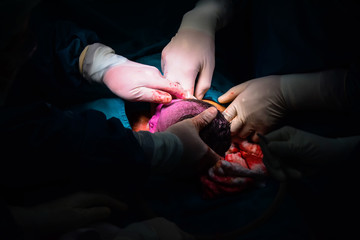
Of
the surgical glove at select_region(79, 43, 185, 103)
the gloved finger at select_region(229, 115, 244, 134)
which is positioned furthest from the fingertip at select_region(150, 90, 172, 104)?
the gloved finger at select_region(229, 115, 244, 134)

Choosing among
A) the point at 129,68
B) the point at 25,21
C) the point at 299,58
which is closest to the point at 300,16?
the point at 299,58

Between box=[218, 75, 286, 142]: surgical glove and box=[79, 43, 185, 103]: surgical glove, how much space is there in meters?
0.46

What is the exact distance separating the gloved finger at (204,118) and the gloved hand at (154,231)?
1.98 ft

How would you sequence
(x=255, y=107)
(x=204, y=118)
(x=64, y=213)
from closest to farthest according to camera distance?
(x=64, y=213) → (x=204, y=118) → (x=255, y=107)

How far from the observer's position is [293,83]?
1564 millimetres

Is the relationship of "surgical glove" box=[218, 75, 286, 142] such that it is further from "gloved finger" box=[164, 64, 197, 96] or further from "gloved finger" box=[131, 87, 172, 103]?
"gloved finger" box=[131, 87, 172, 103]

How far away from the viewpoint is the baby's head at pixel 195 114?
1.52 metres

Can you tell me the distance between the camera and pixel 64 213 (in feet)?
3.17

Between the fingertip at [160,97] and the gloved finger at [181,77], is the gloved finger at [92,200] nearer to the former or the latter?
the fingertip at [160,97]

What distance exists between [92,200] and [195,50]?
1.34 metres

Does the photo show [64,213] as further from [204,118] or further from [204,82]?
[204,82]

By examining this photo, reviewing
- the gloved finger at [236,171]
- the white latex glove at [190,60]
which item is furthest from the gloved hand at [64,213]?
the white latex glove at [190,60]

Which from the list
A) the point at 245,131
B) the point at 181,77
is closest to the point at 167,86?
the point at 181,77

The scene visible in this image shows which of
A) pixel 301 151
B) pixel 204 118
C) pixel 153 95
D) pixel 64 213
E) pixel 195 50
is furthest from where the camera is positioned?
pixel 195 50
